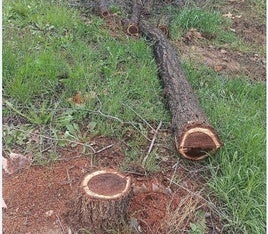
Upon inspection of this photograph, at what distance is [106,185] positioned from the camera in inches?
97.6

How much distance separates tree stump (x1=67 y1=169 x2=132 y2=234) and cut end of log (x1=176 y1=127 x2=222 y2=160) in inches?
30.3

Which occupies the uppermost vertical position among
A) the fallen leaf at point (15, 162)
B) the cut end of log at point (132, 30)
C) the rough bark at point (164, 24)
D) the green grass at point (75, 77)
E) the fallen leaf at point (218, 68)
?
the green grass at point (75, 77)

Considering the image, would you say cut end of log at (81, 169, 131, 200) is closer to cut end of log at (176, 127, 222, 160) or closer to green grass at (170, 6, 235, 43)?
cut end of log at (176, 127, 222, 160)

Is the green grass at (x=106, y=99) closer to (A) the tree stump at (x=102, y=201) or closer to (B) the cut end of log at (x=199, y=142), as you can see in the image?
(B) the cut end of log at (x=199, y=142)

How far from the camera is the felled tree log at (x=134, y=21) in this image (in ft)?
17.5

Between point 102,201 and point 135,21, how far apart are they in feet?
11.8

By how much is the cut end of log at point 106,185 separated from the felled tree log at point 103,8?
347 cm

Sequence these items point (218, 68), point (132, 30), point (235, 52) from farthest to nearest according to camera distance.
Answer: point (235, 52)
point (132, 30)
point (218, 68)

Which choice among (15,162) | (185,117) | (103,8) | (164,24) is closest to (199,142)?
(185,117)

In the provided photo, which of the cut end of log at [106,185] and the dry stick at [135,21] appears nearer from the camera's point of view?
the cut end of log at [106,185]

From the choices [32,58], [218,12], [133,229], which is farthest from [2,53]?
[218,12]

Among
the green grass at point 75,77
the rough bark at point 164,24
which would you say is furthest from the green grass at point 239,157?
the rough bark at point 164,24

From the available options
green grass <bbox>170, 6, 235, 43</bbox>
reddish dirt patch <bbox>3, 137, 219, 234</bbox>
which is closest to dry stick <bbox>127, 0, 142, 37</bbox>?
green grass <bbox>170, 6, 235, 43</bbox>

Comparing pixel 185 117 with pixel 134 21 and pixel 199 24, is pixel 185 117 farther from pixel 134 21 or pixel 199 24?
pixel 199 24
